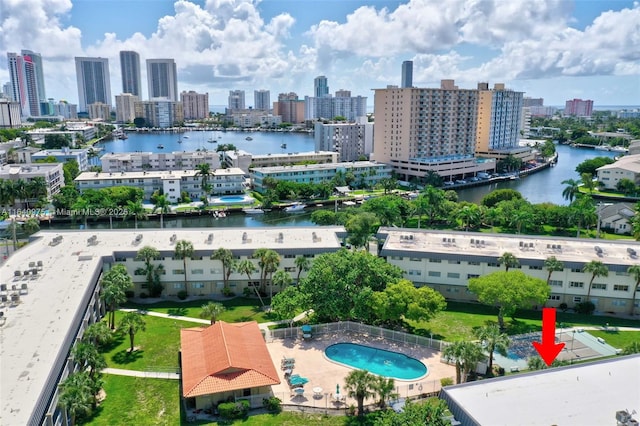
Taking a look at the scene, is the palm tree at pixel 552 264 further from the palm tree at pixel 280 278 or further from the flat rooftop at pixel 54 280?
the palm tree at pixel 280 278

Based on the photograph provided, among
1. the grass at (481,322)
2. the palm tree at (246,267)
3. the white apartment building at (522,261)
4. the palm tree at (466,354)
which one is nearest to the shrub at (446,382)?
the palm tree at (466,354)

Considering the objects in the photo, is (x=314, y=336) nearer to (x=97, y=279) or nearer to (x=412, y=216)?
(x=97, y=279)

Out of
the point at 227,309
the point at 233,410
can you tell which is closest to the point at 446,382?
the point at 233,410

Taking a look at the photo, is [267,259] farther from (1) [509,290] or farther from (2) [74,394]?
(2) [74,394]

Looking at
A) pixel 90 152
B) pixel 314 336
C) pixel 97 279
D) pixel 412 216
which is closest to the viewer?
pixel 314 336

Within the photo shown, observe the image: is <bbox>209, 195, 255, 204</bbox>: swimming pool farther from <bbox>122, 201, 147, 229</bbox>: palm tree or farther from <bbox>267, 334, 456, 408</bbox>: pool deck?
<bbox>267, 334, 456, 408</bbox>: pool deck

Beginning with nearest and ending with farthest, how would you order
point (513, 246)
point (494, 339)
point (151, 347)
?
point (494, 339), point (151, 347), point (513, 246)

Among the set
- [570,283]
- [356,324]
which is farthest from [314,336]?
[570,283]
